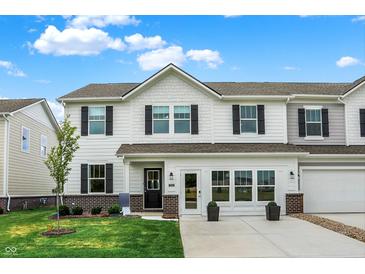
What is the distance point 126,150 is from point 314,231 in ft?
28.3

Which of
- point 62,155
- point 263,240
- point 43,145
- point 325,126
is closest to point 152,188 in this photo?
point 62,155

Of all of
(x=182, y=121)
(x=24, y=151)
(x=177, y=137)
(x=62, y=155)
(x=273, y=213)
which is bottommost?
(x=273, y=213)

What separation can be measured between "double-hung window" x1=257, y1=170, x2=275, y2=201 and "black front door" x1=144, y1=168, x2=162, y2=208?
4459 millimetres

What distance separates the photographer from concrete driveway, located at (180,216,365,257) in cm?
1145

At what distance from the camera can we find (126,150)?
1970 cm

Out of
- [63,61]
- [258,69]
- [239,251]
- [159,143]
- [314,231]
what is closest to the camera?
[239,251]

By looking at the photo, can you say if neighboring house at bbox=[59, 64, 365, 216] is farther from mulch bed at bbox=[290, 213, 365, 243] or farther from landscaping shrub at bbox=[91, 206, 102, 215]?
mulch bed at bbox=[290, 213, 365, 243]

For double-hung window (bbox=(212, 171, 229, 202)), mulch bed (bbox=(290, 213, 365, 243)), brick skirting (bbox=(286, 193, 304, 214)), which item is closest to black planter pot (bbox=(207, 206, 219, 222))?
double-hung window (bbox=(212, 171, 229, 202))

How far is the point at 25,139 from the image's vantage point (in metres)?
24.6

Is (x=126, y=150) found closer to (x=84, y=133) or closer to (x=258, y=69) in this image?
(x=84, y=133)

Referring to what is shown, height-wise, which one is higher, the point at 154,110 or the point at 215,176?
the point at 154,110

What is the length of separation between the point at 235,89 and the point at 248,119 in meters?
1.77

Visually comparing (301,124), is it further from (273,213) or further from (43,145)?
(43,145)
